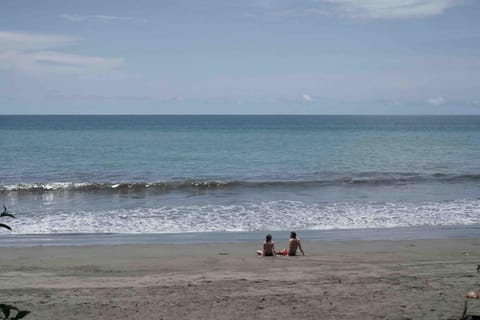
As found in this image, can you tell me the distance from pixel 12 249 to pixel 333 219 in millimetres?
10400

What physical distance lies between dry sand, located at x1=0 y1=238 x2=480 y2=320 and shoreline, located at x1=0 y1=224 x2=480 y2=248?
38.4 inches

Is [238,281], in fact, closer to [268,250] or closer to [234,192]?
[268,250]

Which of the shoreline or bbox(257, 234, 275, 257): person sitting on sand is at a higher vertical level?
bbox(257, 234, 275, 257): person sitting on sand

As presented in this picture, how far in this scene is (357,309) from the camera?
9.15 meters

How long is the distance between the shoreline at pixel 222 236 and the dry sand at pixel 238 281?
0.98 meters

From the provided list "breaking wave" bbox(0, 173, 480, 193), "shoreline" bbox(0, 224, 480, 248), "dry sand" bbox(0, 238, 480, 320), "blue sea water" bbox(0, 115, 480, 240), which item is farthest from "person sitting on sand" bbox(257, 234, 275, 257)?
"breaking wave" bbox(0, 173, 480, 193)

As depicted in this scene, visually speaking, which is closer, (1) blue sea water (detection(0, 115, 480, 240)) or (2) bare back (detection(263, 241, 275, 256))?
(2) bare back (detection(263, 241, 275, 256))

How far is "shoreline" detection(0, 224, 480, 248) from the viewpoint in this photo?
1644 cm

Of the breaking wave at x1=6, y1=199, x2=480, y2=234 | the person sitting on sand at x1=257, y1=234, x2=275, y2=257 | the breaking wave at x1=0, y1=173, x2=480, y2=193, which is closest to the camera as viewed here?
the person sitting on sand at x1=257, y1=234, x2=275, y2=257

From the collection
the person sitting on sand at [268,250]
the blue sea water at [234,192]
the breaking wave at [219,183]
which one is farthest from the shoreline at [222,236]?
the breaking wave at [219,183]

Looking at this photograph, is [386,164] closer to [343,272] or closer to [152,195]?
[152,195]

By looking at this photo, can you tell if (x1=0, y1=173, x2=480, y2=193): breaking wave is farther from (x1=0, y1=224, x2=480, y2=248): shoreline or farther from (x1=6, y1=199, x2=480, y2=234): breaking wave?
(x1=0, y1=224, x2=480, y2=248): shoreline

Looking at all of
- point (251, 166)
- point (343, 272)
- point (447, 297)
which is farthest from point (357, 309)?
point (251, 166)

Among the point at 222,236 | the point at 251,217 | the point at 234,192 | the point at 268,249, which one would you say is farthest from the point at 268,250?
the point at 234,192
